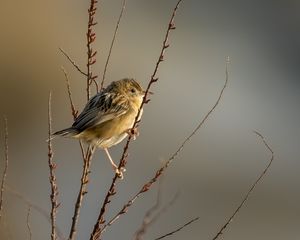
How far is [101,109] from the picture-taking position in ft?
18.1

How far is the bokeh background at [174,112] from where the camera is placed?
10.1m

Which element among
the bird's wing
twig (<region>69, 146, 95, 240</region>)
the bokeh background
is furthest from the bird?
the bokeh background

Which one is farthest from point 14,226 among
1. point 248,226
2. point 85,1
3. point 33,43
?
point 85,1

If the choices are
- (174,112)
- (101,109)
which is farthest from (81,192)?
(174,112)

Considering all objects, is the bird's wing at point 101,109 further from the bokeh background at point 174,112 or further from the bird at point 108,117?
the bokeh background at point 174,112

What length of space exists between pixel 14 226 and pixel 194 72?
21.9 feet

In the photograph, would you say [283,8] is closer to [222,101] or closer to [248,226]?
[222,101]

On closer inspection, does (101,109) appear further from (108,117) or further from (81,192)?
(81,192)

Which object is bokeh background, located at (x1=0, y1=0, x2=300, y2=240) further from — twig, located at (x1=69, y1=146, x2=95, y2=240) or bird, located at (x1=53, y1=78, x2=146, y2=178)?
twig, located at (x1=69, y1=146, x2=95, y2=240)

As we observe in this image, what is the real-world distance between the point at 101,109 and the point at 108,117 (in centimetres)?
8

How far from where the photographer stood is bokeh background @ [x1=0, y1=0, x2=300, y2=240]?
10094mm

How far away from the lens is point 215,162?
38.5ft

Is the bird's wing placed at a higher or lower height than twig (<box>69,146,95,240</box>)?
higher

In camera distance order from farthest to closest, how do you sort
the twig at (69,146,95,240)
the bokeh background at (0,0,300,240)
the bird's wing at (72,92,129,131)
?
the bokeh background at (0,0,300,240)
the bird's wing at (72,92,129,131)
the twig at (69,146,95,240)
